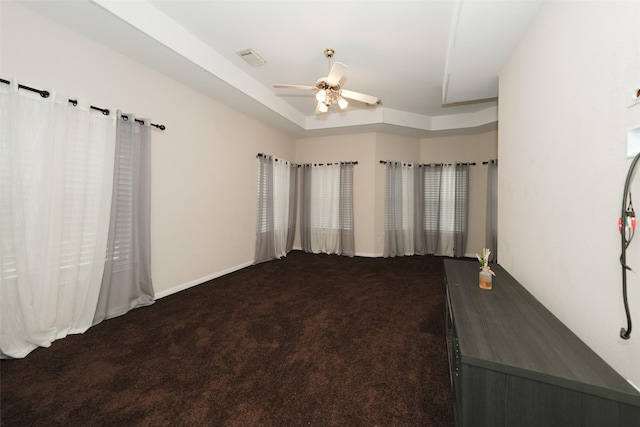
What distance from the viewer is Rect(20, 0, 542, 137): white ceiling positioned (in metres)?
1.87

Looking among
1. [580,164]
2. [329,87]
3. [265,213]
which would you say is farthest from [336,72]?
[265,213]

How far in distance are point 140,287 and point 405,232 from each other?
175 inches

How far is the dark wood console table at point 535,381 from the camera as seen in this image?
79 cm

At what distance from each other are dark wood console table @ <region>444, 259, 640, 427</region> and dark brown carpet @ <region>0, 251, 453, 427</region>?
1.69 feet

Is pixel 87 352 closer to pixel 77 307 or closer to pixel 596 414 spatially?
pixel 77 307

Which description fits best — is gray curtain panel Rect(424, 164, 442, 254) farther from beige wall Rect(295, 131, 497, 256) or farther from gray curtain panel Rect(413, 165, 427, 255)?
beige wall Rect(295, 131, 497, 256)

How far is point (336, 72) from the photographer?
7.54 feet

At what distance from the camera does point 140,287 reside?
8.30 feet

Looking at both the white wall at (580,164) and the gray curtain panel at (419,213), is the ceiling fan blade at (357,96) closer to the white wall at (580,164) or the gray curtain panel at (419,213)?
the white wall at (580,164)

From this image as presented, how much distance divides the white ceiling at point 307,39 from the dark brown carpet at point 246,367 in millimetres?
2466

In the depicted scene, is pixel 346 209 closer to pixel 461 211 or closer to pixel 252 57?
pixel 461 211

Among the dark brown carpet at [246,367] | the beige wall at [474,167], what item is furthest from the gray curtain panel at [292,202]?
the beige wall at [474,167]

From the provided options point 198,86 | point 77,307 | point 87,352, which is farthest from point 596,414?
point 198,86

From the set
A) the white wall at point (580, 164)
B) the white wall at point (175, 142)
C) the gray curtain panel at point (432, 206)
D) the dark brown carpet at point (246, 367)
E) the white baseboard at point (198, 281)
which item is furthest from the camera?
the gray curtain panel at point (432, 206)
